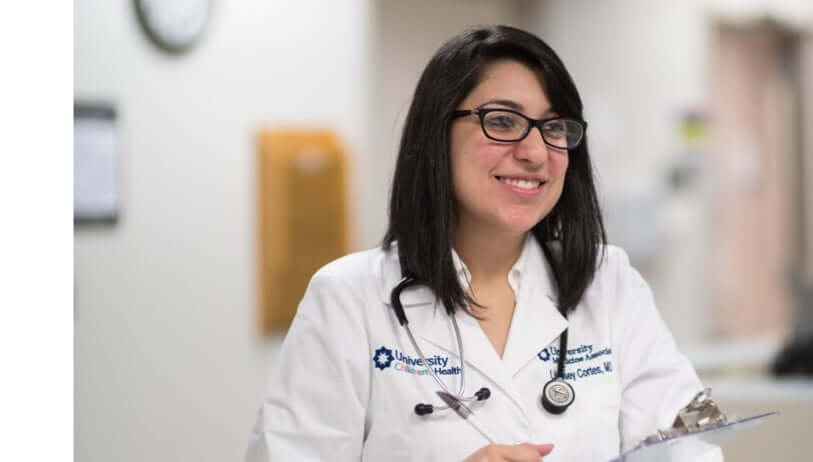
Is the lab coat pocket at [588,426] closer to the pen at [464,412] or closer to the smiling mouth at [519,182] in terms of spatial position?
the pen at [464,412]

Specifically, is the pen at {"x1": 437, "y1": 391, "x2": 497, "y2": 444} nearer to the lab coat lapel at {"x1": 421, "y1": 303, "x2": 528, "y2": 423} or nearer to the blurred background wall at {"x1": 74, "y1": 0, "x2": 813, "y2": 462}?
the lab coat lapel at {"x1": 421, "y1": 303, "x2": 528, "y2": 423}

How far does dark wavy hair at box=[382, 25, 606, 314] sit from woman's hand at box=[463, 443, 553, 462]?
23 cm

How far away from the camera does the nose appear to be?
1.27 metres

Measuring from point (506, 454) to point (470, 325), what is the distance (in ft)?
0.72

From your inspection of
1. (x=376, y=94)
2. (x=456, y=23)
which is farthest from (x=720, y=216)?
(x=376, y=94)

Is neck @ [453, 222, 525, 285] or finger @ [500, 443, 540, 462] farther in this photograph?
neck @ [453, 222, 525, 285]

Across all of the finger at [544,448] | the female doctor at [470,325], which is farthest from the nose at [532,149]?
the finger at [544,448]

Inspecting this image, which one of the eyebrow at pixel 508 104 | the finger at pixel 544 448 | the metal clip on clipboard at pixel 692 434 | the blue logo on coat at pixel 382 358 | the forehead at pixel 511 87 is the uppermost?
the forehead at pixel 511 87

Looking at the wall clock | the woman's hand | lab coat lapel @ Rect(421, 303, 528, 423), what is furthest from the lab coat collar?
the wall clock

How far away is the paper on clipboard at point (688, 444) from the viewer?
3.81 ft

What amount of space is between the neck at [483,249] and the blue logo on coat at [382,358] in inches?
7.5

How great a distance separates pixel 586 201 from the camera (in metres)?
1.43

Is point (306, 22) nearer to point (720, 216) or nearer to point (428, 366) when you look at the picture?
point (428, 366)

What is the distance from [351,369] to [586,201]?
463 mm
